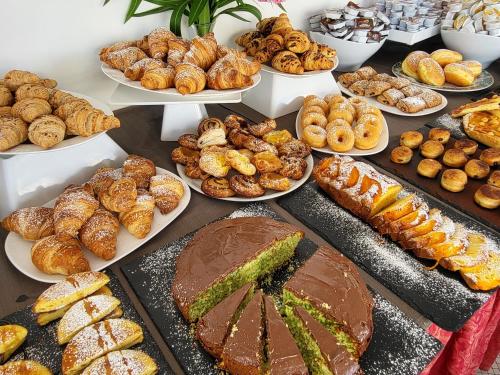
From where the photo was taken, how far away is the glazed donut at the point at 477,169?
1503 millimetres

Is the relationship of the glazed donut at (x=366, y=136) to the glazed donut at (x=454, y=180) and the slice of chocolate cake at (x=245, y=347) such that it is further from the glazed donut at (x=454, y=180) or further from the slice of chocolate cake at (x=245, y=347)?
the slice of chocolate cake at (x=245, y=347)

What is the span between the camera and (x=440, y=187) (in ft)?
4.91

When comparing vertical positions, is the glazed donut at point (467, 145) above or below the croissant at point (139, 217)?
above

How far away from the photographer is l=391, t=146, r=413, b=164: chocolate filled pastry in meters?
1.58

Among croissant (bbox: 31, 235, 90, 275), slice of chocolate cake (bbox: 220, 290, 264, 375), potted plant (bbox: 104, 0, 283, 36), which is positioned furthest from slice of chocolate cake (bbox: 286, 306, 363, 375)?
potted plant (bbox: 104, 0, 283, 36)

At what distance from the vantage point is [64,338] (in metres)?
0.90

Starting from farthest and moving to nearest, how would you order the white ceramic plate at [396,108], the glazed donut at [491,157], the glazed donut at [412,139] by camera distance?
the white ceramic plate at [396,108] < the glazed donut at [412,139] < the glazed donut at [491,157]

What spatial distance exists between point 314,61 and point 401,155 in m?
0.55

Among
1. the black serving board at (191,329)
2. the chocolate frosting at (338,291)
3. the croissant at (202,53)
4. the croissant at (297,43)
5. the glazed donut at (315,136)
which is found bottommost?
the black serving board at (191,329)

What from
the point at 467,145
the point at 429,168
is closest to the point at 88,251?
the point at 429,168

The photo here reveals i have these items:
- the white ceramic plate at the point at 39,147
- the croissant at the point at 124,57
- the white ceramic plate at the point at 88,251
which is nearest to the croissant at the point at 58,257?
the white ceramic plate at the point at 88,251

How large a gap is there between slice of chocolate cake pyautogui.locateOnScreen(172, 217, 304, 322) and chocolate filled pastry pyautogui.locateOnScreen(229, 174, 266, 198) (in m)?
0.14

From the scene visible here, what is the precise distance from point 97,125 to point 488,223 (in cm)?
130

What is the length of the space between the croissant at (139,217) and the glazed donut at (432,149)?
1.12m
